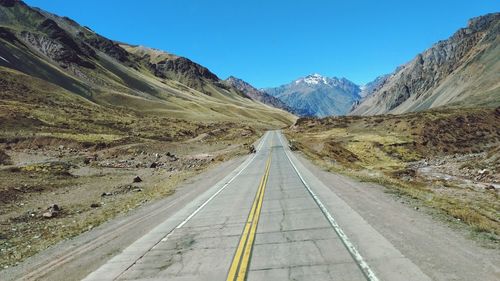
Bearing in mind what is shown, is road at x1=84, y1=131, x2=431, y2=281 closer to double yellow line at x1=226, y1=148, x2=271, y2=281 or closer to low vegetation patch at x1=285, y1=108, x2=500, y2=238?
double yellow line at x1=226, y1=148, x2=271, y2=281

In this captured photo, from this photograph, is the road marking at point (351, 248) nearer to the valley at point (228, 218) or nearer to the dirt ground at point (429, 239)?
the valley at point (228, 218)

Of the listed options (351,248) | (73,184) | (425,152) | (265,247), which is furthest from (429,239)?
(425,152)

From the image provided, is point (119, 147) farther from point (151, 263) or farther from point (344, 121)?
point (344, 121)

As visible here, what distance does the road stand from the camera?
8.65m

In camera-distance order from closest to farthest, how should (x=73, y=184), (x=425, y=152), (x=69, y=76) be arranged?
(x=73, y=184)
(x=425, y=152)
(x=69, y=76)

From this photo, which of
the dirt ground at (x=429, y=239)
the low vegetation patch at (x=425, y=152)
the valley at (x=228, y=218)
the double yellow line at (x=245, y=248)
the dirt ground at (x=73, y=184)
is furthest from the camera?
the low vegetation patch at (x=425, y=152)

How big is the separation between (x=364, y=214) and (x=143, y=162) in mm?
33545

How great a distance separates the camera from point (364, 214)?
13.9m

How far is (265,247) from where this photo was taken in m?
10.7

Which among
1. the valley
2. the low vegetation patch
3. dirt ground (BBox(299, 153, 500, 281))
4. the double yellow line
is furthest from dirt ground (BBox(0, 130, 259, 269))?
the low vegetation patch

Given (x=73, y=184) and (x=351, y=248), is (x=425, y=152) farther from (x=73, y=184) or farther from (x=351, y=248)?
(x=351, y=248)

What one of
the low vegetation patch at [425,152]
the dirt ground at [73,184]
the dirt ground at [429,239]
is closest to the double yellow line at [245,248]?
the dirt ground at [429,239]

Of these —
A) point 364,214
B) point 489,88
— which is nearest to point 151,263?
point 364,214

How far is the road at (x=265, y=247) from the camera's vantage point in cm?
865
